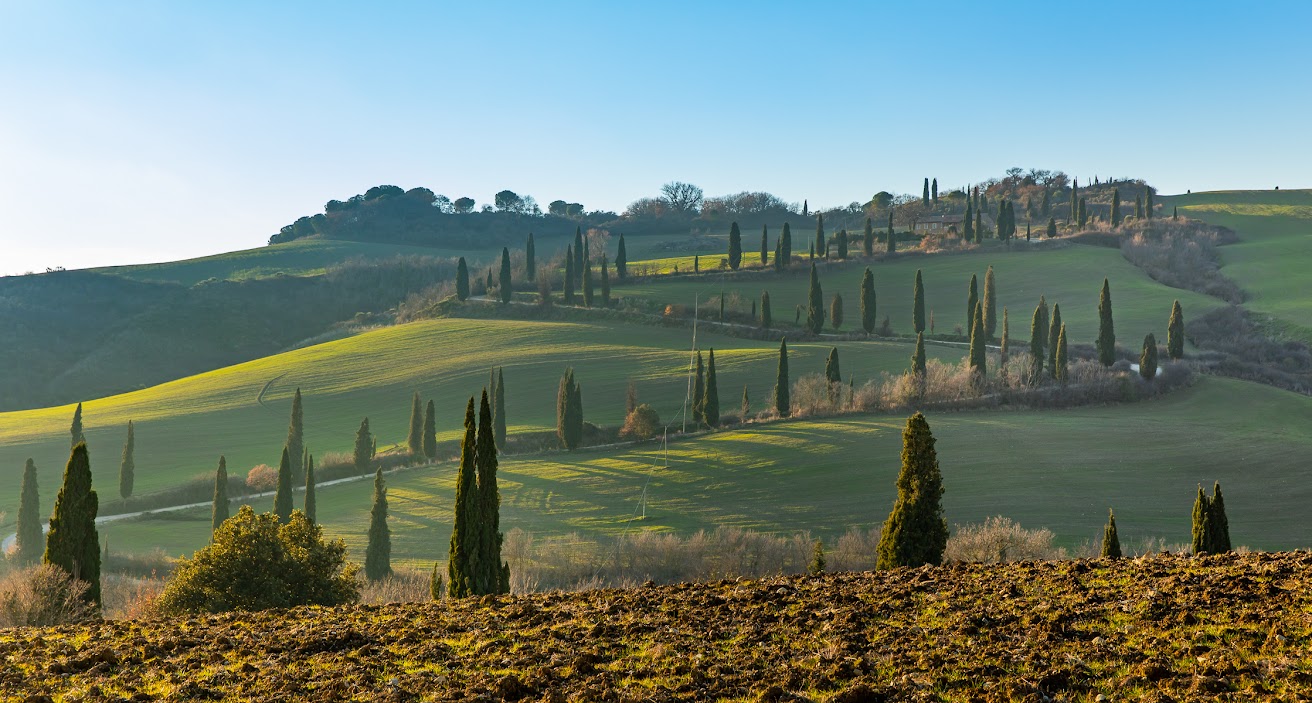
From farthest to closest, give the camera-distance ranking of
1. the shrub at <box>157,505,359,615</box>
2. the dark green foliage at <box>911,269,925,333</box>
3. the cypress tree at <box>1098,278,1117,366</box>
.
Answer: the dark green foliage at <box>911,269,925,333</box> → the cypress tree at <box>1098,278,1117,366</box> → the shrub at <box>157,505,359,615</box>

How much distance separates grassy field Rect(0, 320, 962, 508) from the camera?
3041 inches

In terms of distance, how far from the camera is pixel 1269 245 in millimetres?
141750

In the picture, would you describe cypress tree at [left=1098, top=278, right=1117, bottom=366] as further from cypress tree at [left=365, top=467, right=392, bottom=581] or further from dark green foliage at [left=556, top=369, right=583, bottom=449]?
cypress tree at [left=365, top=467, right=392, bottom=581]

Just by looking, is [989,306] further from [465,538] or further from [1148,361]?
[465,538]

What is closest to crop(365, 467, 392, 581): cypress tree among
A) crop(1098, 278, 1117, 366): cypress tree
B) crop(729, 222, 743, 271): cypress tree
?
crop(1098, 278, 1117, 366): cypress tree

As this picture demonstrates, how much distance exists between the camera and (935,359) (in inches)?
3290

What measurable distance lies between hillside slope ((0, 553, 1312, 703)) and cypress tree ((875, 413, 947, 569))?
270 inches

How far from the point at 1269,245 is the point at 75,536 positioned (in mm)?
156573

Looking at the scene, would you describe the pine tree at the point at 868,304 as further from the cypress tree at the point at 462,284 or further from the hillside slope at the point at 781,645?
the hillside slope at the point at 781,645

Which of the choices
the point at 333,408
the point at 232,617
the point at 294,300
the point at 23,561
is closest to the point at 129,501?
the point at 23,561

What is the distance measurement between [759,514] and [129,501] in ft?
142

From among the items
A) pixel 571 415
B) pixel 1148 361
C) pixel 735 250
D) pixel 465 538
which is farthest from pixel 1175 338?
pixel 465 538

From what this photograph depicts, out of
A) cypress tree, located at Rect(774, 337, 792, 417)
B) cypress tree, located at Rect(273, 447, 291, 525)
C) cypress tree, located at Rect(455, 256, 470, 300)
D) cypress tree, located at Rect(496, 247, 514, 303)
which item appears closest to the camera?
cypress tree, located at Rect(273, 447, 291, 525)

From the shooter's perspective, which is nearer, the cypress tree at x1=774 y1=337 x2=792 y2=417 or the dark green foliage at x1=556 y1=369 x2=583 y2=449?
the dark green foliage at x1=556 y1=369 x2=583 y2=449
